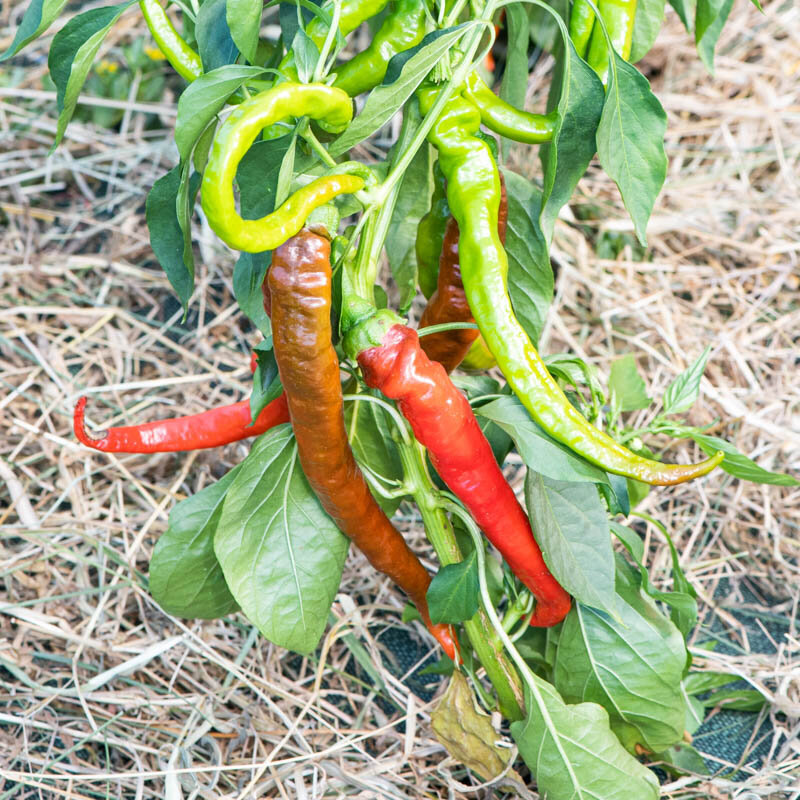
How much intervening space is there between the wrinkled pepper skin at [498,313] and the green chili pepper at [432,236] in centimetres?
13

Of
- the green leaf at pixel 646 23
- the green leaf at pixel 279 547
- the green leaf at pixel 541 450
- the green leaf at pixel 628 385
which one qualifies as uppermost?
the green leaf at pixel 646 23

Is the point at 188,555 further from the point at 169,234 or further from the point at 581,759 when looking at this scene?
the point at 581,759

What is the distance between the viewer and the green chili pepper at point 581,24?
1396 millimetres

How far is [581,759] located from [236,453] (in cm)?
111

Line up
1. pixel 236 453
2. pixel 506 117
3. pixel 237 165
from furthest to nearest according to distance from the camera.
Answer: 1. pixel 236 453
2. pixel 506 117
3. pixel 237 165

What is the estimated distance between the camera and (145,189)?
2637 mm

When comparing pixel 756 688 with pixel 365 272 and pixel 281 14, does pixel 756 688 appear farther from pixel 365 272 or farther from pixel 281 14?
pixel 281 14

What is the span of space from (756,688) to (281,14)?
5.21 feet

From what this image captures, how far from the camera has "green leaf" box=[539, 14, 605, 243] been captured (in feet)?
4.24

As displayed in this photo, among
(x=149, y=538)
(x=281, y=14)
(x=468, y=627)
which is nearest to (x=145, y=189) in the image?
(x=149, y=538)

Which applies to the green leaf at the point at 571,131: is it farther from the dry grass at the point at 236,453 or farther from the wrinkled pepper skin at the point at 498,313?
the dry grass at the point at 236,453

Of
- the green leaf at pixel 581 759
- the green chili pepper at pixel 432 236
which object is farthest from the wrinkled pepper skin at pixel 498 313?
the green leaf at pixel 581 759

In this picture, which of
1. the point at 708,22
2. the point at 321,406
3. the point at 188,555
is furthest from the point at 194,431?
the point at 708,22

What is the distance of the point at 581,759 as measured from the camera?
4.78ft
